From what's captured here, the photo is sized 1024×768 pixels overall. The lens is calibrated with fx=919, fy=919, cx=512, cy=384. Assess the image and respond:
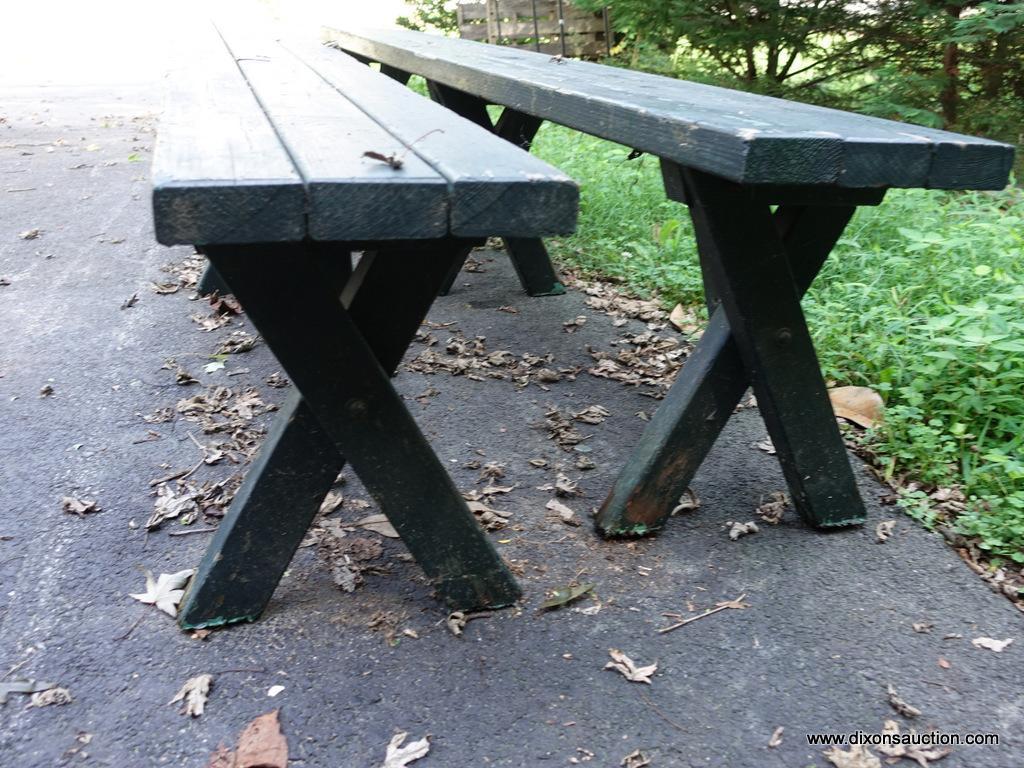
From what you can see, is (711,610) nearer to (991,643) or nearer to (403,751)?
(991,643)

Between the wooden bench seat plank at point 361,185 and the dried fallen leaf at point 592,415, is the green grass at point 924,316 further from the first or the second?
the wooden bench seat plank at point 361,185

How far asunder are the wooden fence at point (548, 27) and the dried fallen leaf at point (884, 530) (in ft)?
31.5

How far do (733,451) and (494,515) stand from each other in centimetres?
86

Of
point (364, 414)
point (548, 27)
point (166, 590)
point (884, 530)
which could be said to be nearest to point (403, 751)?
point (364, 414)

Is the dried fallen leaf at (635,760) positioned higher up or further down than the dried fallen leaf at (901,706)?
higher up

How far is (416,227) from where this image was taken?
4.83 feet

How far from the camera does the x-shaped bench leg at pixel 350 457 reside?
178 centimetres

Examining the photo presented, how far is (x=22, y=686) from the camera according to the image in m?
1.83

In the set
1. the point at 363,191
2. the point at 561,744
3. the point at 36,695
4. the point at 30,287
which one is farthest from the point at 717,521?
the point at 30,287

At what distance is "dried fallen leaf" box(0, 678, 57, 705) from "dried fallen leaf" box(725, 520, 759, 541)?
163 cm

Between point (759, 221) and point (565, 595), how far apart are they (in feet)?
3.19

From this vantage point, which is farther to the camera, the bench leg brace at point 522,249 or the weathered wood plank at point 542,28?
the weathered wood plank at point 542,28

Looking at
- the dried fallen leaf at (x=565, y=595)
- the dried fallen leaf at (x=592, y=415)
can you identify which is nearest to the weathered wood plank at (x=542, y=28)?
the dried fallen leaf at (x=592, y=415)

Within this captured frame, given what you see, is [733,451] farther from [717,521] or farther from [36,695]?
[36,695]
